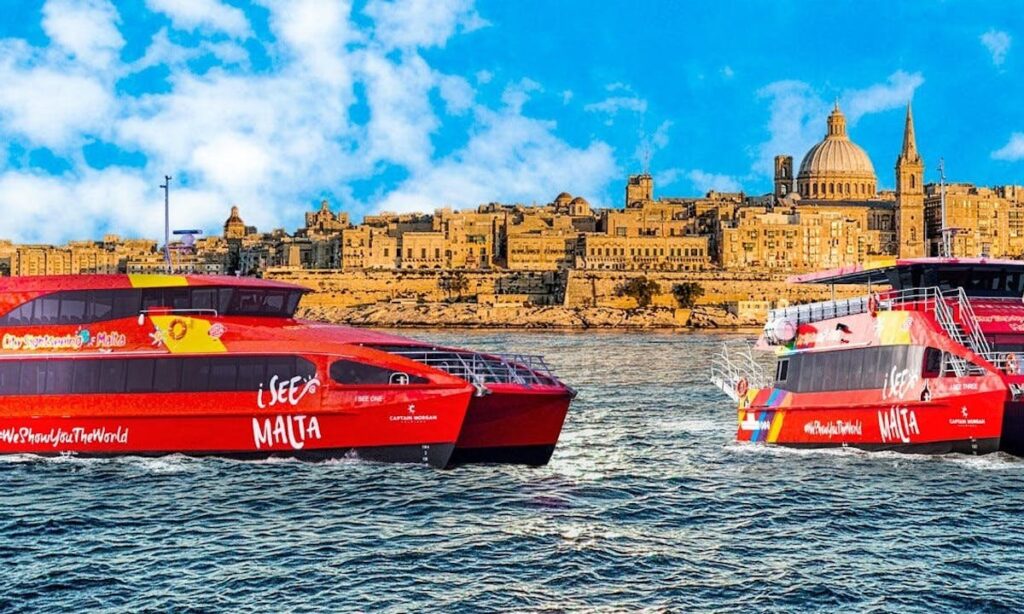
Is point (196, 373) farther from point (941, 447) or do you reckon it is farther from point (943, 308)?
point (943, 308)

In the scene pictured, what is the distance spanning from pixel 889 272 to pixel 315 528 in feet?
41.3

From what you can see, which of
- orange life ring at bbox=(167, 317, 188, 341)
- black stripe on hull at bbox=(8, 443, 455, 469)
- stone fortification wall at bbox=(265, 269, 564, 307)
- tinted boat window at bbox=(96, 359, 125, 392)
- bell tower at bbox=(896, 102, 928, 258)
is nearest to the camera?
black stripe on hull at bbox=(8, 443, 455, 469)

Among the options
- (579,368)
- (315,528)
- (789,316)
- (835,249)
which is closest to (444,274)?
(835,249)

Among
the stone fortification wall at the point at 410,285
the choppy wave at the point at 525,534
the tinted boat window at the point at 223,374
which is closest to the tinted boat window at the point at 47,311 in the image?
the choppy wave at the point at 525,534

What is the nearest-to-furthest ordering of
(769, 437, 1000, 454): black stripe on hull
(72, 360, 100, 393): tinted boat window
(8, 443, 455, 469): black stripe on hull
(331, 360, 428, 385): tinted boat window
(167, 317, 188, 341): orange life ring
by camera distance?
(331, 360, 428, 385): tinted boat window < (8, 443, 455, 469): black stripe on hull < (769, 437, 1000, 454): black stripe on hull < (167, 317, 188, 341): orange life ring < (72, 360, 100, 393): tinted boat window

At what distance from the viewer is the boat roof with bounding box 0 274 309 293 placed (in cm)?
2314

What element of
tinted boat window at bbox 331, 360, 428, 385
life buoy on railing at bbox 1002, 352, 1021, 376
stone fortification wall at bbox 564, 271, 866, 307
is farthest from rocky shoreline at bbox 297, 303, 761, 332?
tinted boat window at bbox 331, 360, 428, 385

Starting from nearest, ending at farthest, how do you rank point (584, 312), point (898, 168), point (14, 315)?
point (14, 315) → point (584, 312) → point (898, 168)

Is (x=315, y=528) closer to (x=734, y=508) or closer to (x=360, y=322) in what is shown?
(x=734, y=508)

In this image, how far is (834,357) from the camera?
986 inches

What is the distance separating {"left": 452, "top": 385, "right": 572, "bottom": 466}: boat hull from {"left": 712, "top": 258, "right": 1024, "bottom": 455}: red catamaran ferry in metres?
5.41

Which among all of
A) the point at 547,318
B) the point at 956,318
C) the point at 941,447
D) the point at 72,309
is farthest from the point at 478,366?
the point at 547,318

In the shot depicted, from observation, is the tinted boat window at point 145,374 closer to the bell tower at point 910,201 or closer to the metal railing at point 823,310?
the metal railing at point 823,310

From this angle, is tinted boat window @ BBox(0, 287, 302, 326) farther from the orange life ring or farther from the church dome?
the church dome
